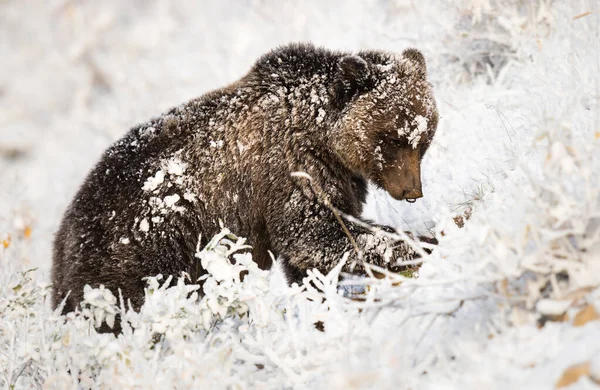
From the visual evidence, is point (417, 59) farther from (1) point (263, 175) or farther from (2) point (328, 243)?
(2) point (328, 243)

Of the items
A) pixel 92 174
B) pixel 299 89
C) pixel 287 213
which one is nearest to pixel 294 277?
pixel 287 213

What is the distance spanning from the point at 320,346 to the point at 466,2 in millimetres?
4793

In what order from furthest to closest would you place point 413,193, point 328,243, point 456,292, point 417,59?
point 417,59
point 413,193
point 328,243
point 456,292

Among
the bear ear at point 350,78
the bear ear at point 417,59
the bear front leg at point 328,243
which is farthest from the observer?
the bear ear at point 417,59

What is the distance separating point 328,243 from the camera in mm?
3713

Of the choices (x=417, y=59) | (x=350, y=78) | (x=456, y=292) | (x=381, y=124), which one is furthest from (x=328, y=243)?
(x=417, y=59)

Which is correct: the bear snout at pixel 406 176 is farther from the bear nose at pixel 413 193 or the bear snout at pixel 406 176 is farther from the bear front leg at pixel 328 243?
the bear front leg at pixel 328 243

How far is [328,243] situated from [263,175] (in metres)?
0.68

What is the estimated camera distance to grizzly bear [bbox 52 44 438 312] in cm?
368

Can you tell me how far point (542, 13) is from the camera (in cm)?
512

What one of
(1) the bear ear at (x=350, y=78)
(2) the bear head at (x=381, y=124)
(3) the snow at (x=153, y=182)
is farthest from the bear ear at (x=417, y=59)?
(3) the snow at (x=153, y=182)

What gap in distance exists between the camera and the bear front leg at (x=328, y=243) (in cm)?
365

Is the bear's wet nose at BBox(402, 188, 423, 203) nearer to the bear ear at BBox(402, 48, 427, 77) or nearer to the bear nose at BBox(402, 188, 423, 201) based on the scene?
the bear nose at BBox(402, 188, 423, 201)

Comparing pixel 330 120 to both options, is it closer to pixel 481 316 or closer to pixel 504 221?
pixel 504 221
